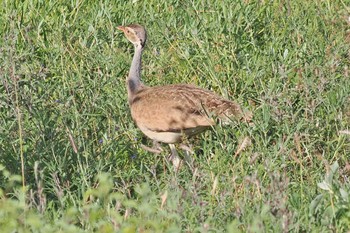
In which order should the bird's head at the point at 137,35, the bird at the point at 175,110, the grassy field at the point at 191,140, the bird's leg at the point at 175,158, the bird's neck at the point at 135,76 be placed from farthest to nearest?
the bird's head at the point at 137,35 < the bird's neck at the point at 135,76 < the bird at the point at 175,110 < the bird's leg at the point at 175,158 < the grassy field at the point at 191,140

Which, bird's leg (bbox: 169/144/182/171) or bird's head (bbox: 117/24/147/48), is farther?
bird's head (bbox: 117/24/147/48)

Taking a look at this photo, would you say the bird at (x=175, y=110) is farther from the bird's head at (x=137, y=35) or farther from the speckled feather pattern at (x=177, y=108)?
the bird's head at (x=137, y=35)

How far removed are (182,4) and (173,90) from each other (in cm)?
203

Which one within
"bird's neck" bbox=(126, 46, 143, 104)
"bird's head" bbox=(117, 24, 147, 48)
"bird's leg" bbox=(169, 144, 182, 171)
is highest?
"bird's head" bbox=(117, 24, 147, 48)

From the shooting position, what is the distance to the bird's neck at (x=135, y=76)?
26.9ft

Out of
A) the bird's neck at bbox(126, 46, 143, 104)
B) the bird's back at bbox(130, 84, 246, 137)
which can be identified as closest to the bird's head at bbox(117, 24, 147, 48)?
the bird's neck at bbox(126, 46, 143, 104)

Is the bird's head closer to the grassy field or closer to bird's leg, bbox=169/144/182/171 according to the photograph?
the grassy field

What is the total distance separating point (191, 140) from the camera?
791 centimetres

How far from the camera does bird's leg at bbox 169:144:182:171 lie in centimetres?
725

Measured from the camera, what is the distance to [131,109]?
26.2 feet

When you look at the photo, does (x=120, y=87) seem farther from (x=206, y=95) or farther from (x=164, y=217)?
(x=164, y=217)

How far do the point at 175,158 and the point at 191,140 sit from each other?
0.84 feet

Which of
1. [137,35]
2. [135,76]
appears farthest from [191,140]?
[137,35]

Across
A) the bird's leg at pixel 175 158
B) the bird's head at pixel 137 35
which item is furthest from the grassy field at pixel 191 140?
the bird's head at pixel 137 35
